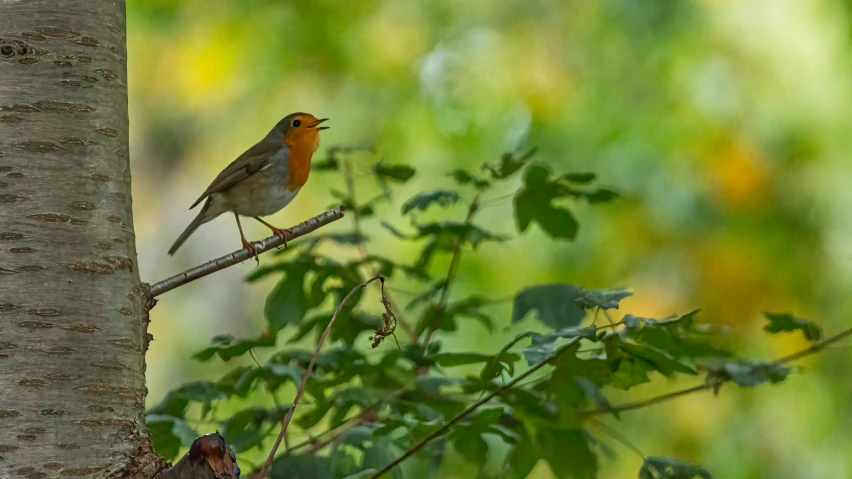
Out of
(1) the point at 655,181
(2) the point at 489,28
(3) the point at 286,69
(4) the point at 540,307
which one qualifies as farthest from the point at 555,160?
(4) the point at 540,307

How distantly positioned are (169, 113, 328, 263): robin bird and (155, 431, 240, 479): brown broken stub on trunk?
164cm

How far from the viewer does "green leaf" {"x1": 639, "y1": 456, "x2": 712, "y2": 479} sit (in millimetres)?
1421

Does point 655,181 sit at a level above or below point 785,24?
below

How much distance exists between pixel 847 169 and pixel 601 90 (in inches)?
51.6

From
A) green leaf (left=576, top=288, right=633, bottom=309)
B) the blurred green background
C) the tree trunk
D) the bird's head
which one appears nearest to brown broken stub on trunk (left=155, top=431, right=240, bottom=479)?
the tree trunk

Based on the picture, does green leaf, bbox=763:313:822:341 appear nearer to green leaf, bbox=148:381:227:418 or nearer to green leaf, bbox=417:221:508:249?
green leaf, bbox=417:221:508:249

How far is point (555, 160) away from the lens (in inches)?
173

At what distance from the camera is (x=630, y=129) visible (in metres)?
4.41

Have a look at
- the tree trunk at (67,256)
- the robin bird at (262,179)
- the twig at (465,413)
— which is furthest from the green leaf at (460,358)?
the robin bird at (262,179)

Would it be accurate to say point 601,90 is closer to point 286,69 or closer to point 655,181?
point 655,181

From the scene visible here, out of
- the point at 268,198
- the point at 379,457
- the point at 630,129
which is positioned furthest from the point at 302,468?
the point at 630,129

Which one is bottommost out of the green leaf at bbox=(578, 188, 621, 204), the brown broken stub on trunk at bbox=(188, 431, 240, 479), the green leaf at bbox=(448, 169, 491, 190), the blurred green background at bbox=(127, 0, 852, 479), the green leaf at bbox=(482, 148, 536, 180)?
the blurred green background at bbox=(127, 0, 852, 479)

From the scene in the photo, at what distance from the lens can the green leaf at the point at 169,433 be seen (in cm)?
151

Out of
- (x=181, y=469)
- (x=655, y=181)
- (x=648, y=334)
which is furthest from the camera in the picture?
(x=655, y=181)
